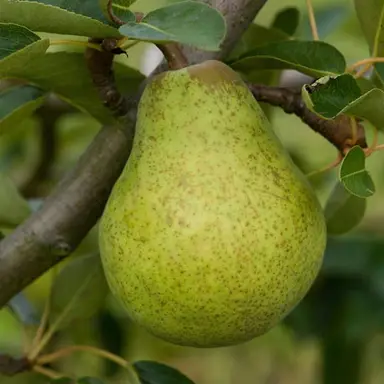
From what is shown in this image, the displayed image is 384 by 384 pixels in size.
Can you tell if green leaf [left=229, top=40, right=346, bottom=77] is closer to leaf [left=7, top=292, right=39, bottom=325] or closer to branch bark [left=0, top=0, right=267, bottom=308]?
branch bark [left=0, top=0, right=267, bottom=308]

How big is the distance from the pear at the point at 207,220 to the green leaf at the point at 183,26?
94 millimetres

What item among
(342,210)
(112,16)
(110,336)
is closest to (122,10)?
(112,16)

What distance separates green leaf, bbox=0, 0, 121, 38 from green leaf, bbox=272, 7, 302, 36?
1.46ft

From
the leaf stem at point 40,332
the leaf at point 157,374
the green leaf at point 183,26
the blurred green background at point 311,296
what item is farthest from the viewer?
the blurred green background at point 311,296

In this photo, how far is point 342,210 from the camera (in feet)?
2.89

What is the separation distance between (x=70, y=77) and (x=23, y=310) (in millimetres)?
429

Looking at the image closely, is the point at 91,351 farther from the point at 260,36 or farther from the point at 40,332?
the point at 260,36

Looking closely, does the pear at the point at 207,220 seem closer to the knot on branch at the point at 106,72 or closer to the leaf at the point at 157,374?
the knot on branch at the point at 106,72

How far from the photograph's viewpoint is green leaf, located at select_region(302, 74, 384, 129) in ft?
2.16

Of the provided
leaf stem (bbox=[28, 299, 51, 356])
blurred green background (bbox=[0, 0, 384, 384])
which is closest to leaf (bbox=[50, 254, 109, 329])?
leaf stem (bbox=[28, 299, 51, 356])

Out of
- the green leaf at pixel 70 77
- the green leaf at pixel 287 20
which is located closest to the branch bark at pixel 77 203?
the green leaf at pixel 70 77

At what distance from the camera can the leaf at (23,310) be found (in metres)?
1.09

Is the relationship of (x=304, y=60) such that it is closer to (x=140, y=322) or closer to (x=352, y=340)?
(x=140, y=322)

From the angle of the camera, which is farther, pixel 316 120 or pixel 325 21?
pixel 325 21
